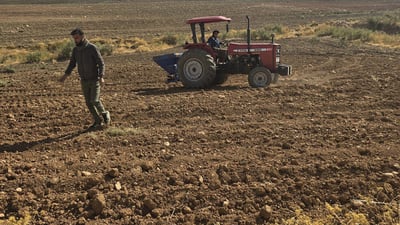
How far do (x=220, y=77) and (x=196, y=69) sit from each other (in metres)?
0.93

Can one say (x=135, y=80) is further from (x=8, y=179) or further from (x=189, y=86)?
(x=8, y=179)

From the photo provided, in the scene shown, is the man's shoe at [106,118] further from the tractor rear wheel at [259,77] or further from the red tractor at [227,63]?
the tractor rear wheel at [259,77]

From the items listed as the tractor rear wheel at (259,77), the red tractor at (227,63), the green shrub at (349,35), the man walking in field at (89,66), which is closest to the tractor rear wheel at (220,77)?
the red tractor at (227,63)

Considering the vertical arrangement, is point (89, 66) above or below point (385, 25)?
above

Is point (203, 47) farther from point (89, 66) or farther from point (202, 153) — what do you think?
point (202, 153)

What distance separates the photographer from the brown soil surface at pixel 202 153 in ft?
16.1

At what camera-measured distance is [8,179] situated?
220 inches

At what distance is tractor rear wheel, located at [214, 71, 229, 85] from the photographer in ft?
38.0

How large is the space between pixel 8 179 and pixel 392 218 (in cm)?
454

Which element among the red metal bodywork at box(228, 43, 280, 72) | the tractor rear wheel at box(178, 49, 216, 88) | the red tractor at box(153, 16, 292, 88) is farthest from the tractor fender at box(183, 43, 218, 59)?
the red metal bodywork at box(228, 43, 280, 72)

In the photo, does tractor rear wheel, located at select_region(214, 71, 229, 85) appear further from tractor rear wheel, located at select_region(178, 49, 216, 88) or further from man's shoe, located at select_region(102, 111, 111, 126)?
man's shoe, located at select_region(102, 111, 111, 126)

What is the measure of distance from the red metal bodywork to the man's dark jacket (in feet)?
15.5

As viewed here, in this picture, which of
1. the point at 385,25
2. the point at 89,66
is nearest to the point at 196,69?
the point at 89,66

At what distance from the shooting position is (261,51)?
11227 mm
